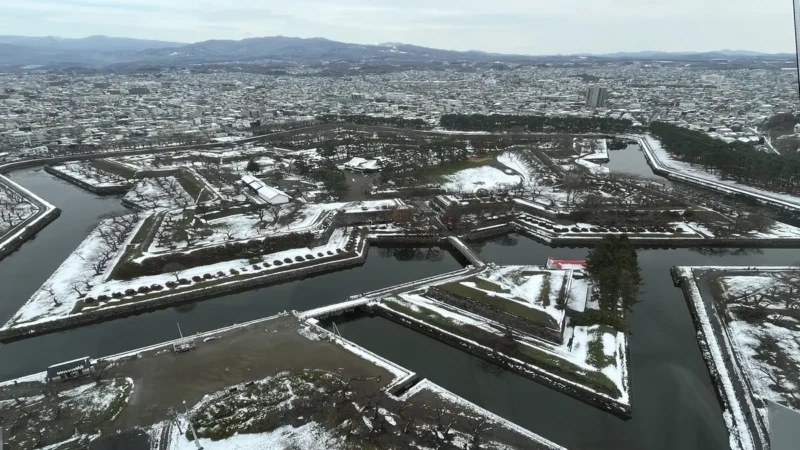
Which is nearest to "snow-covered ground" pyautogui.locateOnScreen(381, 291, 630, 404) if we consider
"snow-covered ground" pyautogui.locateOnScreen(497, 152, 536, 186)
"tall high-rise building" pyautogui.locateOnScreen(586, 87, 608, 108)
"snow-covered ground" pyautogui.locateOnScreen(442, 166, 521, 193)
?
"snow-covered ground" pyautogui.locateOnScreen(442, 166, 521, 193)

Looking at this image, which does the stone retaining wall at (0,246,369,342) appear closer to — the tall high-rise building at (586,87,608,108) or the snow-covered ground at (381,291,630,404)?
the snow-covered ground at (381,291,630,404)

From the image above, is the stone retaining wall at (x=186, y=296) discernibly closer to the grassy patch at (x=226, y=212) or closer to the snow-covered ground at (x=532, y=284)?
the snow-covered ground at (x=532, y=284)

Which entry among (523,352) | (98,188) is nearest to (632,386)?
(523,352)

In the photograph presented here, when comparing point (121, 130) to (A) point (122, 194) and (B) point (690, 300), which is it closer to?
(A) point (122, 194)

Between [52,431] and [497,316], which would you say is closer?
[52,431]

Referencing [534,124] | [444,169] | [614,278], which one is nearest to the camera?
[614,278]

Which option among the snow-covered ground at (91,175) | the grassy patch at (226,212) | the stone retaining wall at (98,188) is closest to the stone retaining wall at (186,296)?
the grassy patch at (226,212)

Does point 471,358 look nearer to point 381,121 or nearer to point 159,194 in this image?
point 159,194

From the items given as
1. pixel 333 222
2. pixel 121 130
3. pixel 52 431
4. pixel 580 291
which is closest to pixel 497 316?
pixel 580 291
